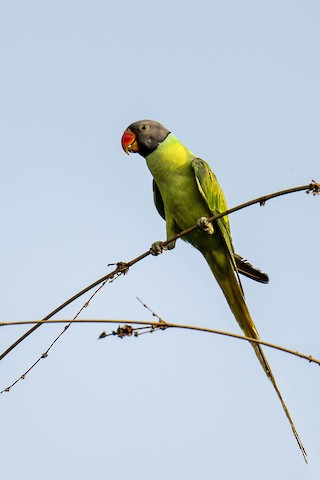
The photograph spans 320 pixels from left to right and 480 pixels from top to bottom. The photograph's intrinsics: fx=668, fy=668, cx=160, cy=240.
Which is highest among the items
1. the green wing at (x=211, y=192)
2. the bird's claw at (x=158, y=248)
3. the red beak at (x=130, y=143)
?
the red beak at (x=130, y=143)

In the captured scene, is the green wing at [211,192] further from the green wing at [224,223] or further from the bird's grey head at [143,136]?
the bird's grey head at [143,136]

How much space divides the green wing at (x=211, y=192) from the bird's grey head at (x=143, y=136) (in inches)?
15.3

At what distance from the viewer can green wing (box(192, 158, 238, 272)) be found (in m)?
4.79

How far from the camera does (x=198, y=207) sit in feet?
16.0

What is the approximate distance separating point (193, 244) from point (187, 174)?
1.76 feet

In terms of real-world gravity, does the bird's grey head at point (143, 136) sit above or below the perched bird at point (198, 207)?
above

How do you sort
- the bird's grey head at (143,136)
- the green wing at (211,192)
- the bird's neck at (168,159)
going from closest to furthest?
the green wing at (211,192) < the bird's neck at (168,159) < the bird's grey head at (143,136)

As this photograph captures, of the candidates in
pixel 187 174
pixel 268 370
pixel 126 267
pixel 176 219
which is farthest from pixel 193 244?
pixel 126 267

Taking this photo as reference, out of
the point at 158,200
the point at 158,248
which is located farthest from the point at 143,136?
the point at 158,248

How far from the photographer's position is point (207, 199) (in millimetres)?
4797

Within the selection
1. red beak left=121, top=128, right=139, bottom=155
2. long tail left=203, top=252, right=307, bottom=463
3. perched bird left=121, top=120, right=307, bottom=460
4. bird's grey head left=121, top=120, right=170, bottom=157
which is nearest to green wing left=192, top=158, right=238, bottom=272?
perched bird left=121, top=120, right=307, bottom=460

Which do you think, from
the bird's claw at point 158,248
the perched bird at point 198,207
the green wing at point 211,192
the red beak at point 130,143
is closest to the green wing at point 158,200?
the perched bird at point 198,207

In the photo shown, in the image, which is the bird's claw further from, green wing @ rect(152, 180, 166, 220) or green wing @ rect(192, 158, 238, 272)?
green wing @ rect(152, 180, 166, 220)

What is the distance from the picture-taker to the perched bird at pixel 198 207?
480 centimetres
